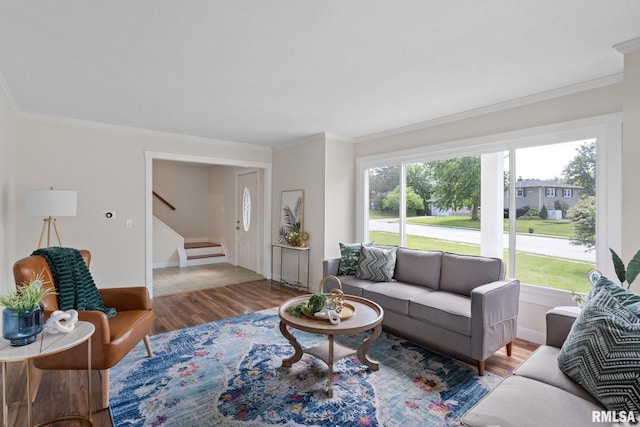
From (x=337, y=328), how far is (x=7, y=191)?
12.6 ft

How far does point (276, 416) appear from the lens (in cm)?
199

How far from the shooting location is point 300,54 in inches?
90.6

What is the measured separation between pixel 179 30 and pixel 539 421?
2.76m

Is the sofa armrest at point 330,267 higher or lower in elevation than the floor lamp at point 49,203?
lower

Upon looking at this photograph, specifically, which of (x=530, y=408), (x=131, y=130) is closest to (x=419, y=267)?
(x=530, y=408)

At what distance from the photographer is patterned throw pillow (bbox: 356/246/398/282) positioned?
3.62 metres

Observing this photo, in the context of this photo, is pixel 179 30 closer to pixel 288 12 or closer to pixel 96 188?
pixel 288 12

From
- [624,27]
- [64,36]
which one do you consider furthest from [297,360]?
[624,27]

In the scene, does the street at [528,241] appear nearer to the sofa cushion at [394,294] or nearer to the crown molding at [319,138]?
the sofa cushion at [394,294]

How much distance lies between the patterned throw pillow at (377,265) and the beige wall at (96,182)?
3.13 meters

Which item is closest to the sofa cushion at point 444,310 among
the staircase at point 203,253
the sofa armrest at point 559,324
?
the sofa armrest at point 559,324

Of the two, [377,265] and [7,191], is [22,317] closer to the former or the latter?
[7,191]

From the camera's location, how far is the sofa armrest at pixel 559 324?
192 cm
